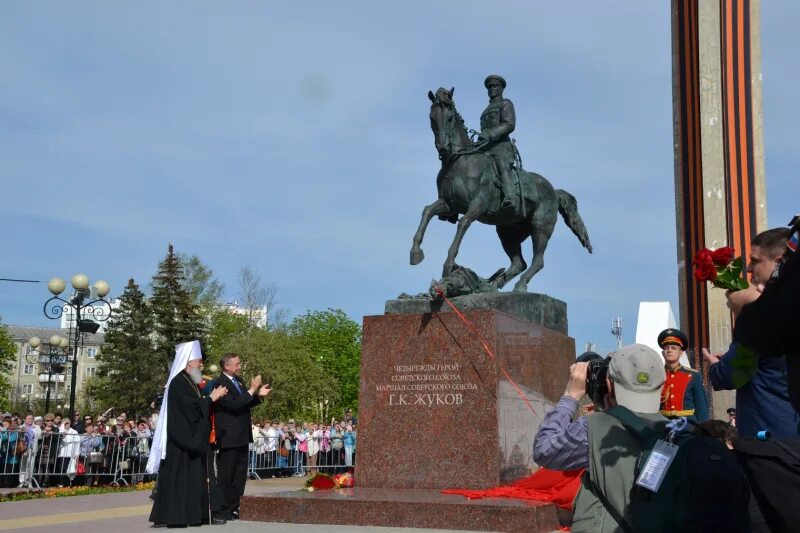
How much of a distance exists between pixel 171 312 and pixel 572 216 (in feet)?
155

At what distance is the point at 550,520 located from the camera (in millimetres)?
7902

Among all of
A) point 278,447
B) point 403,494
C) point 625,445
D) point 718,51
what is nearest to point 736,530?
point 625,445

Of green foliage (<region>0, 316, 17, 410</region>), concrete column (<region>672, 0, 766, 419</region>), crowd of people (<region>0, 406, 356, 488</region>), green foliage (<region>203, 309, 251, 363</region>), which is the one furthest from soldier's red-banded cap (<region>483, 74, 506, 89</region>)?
green foliage (<region>0, 316, 17, 410</region>)

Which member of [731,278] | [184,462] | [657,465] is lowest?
[184,462]

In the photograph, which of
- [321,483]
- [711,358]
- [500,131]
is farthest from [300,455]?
[711,358]

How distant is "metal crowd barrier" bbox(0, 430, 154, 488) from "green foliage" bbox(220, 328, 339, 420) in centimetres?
3276

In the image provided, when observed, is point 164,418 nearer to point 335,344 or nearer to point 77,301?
point 77,301

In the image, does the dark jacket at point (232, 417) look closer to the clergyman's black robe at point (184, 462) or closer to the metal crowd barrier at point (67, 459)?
the clergyman's black robe at point (184, 462)

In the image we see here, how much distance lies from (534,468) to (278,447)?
14.9 metres

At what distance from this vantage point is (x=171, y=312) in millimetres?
57219

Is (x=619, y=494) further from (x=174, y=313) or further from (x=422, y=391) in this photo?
(x=174, y=313)

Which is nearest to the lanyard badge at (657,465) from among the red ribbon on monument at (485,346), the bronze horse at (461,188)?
the red ribbon on monument at (485,346)

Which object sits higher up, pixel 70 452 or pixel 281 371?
pixel 281 371

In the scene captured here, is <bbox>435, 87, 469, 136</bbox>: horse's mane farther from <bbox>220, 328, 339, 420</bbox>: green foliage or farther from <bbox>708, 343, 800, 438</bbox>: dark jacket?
<bbox>220, 328, 339, 420</bbox>: green foliage
